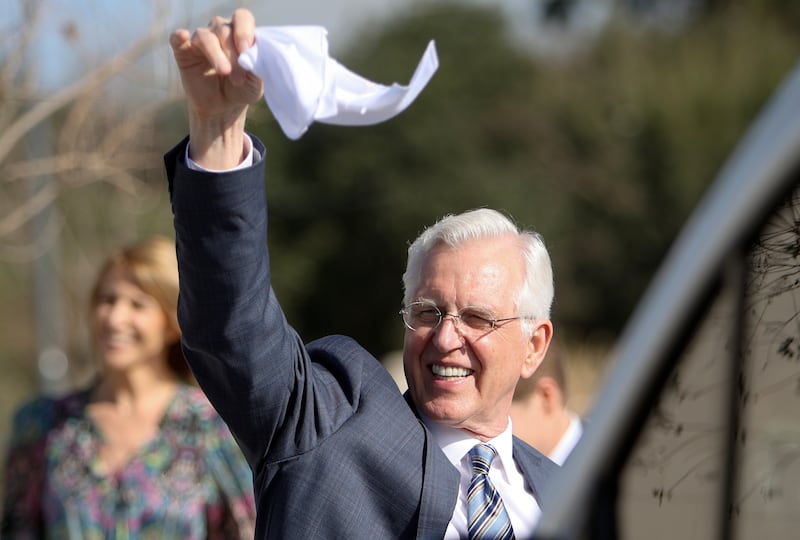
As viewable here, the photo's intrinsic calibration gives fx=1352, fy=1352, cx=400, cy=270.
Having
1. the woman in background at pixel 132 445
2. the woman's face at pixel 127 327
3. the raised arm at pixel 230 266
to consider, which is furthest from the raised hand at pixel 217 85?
the woman's face at pixel 127 327

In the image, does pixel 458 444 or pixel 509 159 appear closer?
pixel 458 444

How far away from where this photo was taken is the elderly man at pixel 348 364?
2.30 metres

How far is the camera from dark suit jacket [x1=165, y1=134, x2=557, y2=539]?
2.30m

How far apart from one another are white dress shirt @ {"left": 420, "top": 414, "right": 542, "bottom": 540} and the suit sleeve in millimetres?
306

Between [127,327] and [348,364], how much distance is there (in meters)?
2.57

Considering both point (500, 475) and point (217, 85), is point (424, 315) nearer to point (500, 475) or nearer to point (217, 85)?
point (500, 475)

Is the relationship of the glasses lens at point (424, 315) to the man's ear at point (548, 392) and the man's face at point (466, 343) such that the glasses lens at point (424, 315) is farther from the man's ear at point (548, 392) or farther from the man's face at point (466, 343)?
the man's ear at point (548, 392)

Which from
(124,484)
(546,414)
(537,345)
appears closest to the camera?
(537,345)

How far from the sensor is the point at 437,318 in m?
2.69

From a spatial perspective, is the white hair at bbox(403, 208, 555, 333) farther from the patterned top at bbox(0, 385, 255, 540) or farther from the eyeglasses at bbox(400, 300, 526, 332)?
the patterned top at bbox(0, 385, 255, 540)

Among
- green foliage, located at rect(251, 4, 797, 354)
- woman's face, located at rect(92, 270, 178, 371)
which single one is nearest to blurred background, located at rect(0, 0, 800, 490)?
green foliage, located at rect(251, 4, 797, 354)

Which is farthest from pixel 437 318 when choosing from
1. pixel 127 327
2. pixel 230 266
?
pixel 127 327

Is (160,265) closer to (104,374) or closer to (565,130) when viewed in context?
(104,374)

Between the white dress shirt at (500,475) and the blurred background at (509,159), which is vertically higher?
the white dress shirt at (500,475)
